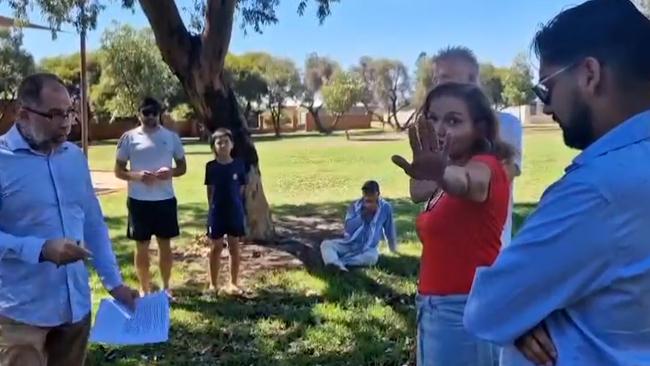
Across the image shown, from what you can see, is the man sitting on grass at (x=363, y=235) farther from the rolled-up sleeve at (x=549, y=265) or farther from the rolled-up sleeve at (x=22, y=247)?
the rolled-up sleeve at (x=549, y=265)

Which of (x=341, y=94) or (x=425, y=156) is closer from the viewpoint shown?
(x=425, y=156)

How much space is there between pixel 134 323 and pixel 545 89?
2.19 metres

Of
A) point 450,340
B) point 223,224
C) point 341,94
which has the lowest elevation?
point 223,224

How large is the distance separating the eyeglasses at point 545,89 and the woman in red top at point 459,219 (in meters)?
0.94

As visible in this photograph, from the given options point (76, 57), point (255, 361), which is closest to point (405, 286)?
point (255, 361)

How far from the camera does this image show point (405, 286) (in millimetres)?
7230

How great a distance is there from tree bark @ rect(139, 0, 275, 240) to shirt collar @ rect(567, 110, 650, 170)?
7479mm

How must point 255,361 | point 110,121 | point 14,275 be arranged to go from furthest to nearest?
point 110,121 → point 255,361 → point 14,275

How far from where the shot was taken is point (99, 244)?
352cm

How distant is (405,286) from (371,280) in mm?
353

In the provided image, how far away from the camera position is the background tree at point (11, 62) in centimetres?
3778

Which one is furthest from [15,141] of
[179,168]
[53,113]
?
[179,168]

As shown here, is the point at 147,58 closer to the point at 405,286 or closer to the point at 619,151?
the point at 405,286

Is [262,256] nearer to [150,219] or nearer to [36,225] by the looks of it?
[150,219]
